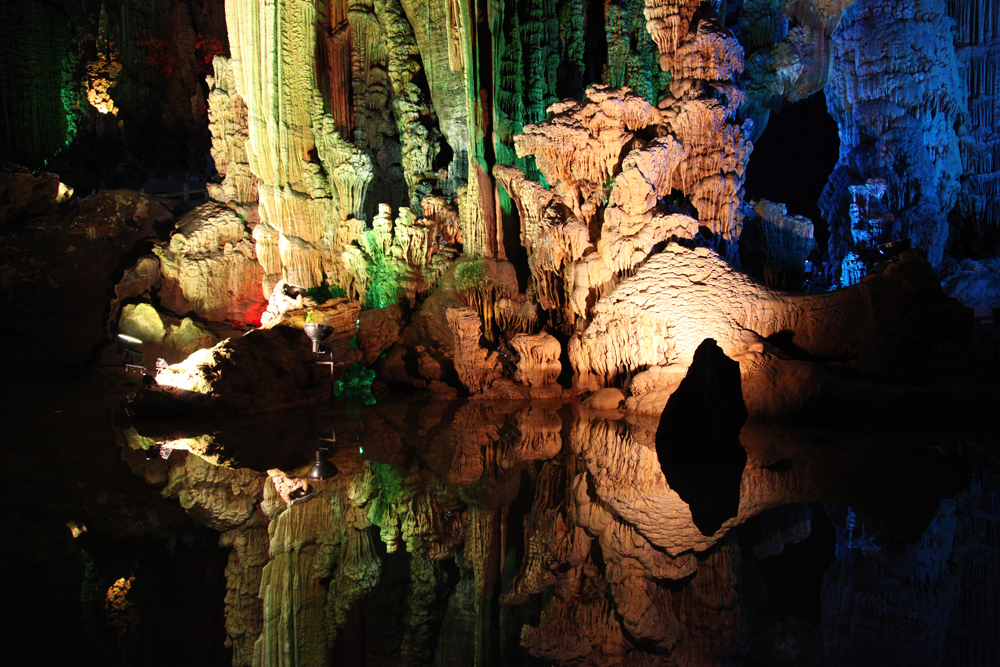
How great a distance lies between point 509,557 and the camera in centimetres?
256

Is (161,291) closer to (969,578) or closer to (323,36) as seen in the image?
(323,36)

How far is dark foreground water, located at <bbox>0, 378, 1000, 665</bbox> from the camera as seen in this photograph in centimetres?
190

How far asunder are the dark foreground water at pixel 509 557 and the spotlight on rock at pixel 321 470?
0.26ft

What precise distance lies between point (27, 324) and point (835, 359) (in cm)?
1183

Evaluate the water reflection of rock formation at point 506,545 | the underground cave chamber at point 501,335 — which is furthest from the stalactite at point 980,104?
the water reflection of rock formation at point 506,545

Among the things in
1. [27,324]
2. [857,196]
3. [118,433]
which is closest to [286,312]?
[118,433]

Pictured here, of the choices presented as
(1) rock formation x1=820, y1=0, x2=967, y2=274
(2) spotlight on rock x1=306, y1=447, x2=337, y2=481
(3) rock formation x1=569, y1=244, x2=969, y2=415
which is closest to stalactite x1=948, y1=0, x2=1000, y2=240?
(1) rock formation x1=820, y1=0, x2=967, y2=274

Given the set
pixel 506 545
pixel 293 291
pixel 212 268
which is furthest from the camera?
pixel 212 268

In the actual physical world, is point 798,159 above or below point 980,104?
below

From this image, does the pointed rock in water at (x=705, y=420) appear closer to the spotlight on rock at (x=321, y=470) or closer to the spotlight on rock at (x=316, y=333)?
the spotlight on rock at (x=321, y=470)

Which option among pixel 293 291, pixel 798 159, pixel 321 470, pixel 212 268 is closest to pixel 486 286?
pixel 293 291

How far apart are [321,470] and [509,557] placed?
72.3 inches

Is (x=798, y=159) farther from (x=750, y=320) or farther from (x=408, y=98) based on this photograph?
(x=750, y=320)

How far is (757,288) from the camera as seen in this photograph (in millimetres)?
6492
